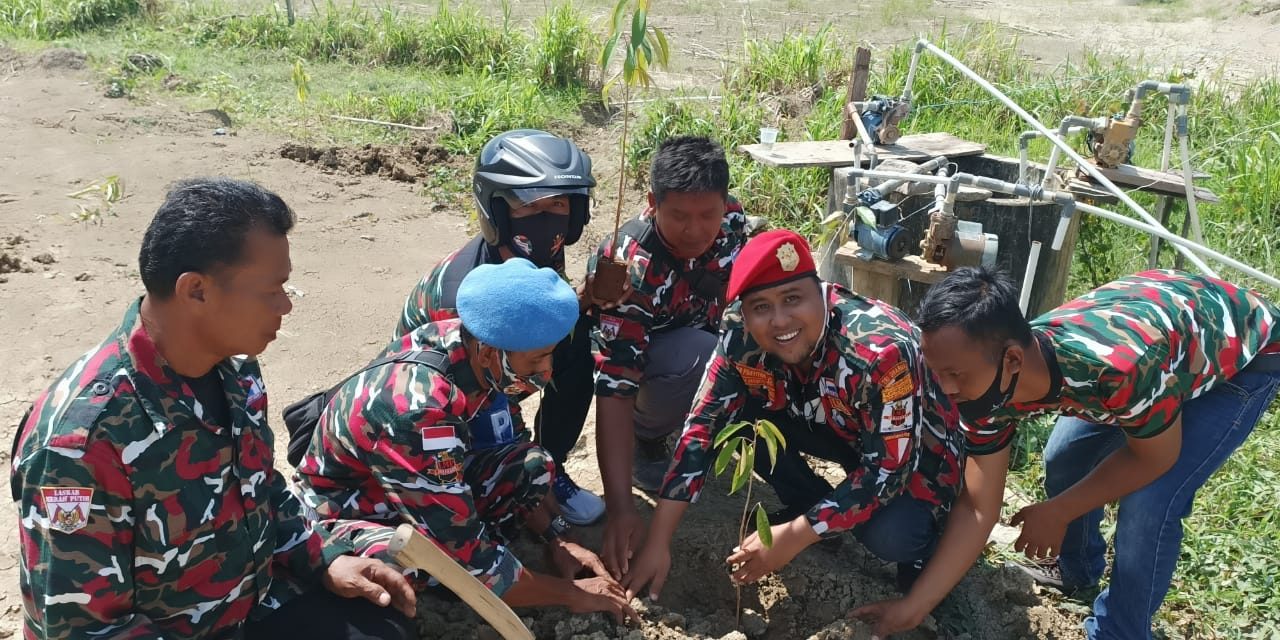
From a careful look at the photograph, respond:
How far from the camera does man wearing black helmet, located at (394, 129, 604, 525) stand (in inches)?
115

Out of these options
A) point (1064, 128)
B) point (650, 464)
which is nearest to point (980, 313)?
point (650, 464)

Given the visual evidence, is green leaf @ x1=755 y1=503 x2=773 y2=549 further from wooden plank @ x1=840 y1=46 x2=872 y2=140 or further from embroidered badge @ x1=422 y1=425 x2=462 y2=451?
wooden plank @ x1=840 y1=46 x2=872 y2=140

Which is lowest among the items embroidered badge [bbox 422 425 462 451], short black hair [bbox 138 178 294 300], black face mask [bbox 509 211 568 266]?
embroidered badge [bbox 422 425 462 451]

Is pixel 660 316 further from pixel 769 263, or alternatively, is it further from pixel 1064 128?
pixel 1064 128

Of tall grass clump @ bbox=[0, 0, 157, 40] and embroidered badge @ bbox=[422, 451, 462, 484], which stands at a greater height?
embroidered badge @ bbox=[422, 451, 462, 484]

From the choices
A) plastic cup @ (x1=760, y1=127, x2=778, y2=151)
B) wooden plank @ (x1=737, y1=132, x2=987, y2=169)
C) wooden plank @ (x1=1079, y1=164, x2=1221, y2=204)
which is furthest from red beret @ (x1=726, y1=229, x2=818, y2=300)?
wooden plank @ (x1=1079, y1=164, x2=1221, y2=204)

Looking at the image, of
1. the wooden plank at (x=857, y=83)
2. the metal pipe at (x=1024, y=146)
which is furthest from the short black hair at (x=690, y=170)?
the wooden plank at (x=857, y=83)

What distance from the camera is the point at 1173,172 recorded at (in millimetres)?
4520

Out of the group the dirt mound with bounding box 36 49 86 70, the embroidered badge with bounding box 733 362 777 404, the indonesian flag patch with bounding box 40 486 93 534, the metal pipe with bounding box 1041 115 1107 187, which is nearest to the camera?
the indonesian flag patch with bounding box 40 486 93 534

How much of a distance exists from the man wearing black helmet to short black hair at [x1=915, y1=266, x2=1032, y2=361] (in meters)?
1.21

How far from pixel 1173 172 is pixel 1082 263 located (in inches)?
24.8

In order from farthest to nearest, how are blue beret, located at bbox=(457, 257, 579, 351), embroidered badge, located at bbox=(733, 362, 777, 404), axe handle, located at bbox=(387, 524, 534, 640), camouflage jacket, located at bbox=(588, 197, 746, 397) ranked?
camouflage jacket, located at bbox=(588, 197, 746, 397) → embroidered badge, located at bbox=(733, 362, 777, 404) → blue beret, located at bbox=(457, 257, 579, 351) → axe handle, located at bbox=(387, 524, 534, 640)

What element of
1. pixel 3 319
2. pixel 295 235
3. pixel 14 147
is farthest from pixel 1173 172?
pixel 14 147

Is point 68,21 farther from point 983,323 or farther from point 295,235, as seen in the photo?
point 983,323
